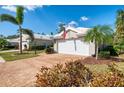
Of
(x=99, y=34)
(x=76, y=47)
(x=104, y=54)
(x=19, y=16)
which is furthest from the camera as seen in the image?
(x=19, y=16)

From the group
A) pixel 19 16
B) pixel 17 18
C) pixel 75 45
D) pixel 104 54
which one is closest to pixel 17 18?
pixel 17 18

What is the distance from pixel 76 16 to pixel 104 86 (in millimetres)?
7571

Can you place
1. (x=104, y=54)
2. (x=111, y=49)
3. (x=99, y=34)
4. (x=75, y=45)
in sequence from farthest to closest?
1. (x=75, y=45)
2. (x=111, y=49)
3. (x=104, y=54)
4. (x=99, y=34)

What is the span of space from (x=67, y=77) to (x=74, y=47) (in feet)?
31.2

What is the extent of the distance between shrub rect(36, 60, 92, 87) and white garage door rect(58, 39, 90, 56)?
8678 millimetres

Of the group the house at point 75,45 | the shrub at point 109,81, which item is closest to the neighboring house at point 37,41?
the house at point 75,45

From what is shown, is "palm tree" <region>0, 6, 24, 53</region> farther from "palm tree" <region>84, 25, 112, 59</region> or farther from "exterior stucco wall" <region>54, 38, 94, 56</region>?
"palm tree" <region>84, 25, 112, 59</region>

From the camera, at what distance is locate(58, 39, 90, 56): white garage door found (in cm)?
1574

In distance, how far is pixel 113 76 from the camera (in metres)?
6.36

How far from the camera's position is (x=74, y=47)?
1620 cm

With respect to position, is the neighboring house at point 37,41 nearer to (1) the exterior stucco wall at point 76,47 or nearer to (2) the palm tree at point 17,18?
(1) the exterior stucco wall at point 76,47

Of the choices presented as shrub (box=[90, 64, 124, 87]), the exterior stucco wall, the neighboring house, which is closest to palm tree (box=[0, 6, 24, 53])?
the neighboring house

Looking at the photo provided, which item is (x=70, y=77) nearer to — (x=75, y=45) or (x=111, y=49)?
(x=111, y=49)
